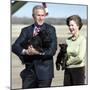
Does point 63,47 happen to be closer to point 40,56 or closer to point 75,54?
point 75,54

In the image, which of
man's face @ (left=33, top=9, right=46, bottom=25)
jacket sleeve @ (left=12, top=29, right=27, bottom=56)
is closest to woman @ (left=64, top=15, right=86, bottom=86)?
man's face @ (left=33, top=9, right=46, bottom=25)

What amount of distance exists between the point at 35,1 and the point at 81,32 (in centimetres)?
66

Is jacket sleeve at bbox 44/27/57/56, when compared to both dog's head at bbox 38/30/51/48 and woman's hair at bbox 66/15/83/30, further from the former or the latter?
woman's hair at bbox 66/15/83/30

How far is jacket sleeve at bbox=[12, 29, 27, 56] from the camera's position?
118 inches

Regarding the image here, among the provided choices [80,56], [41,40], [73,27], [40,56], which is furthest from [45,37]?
[80,56]

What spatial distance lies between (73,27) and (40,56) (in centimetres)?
53

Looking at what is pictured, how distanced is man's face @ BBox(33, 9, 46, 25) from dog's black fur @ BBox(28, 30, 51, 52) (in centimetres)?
Result: 11

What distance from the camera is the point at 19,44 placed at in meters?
3.04

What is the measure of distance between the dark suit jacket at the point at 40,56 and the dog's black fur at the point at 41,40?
0.13 feet

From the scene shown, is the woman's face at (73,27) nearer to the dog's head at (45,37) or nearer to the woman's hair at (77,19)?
the woman's hair at (77,19)

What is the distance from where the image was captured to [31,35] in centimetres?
307

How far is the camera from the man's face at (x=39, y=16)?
3.08 meters

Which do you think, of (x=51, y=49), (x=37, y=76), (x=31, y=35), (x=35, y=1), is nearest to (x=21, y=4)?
(x=35, y=1)

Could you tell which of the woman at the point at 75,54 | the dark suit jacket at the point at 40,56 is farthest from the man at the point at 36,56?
the woman at the point at 75,54
